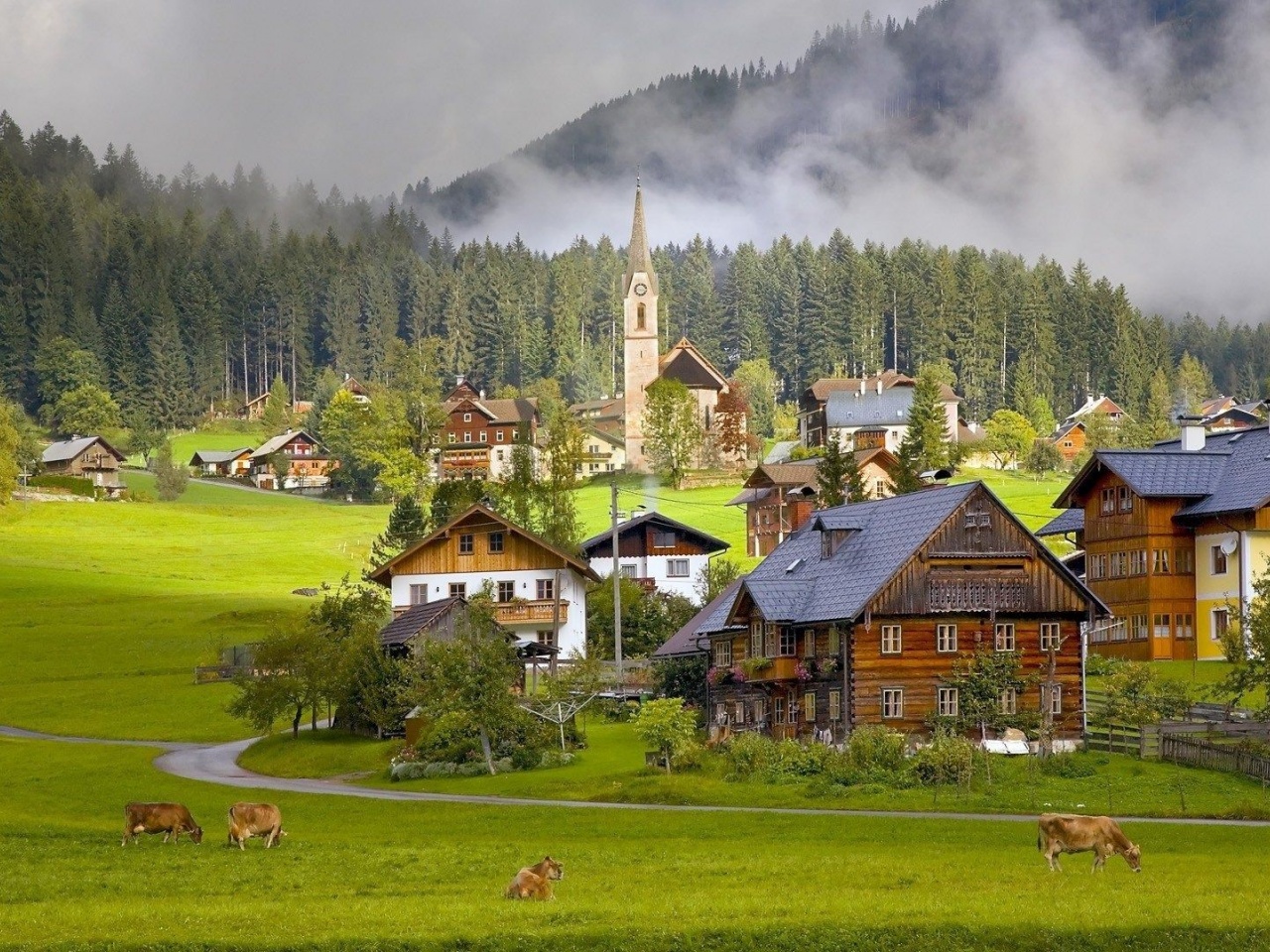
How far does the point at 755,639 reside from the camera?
61469 millimetres

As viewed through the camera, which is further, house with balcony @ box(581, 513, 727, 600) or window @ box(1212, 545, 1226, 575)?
house with balcony @ box(581, 513, 727, 600)

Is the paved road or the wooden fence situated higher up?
the wooden fence

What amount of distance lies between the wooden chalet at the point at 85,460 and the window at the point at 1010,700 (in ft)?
453

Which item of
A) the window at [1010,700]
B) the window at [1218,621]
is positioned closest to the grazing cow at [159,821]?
the window at [1010,700]

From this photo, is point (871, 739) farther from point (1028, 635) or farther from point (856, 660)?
point (1028, 635)

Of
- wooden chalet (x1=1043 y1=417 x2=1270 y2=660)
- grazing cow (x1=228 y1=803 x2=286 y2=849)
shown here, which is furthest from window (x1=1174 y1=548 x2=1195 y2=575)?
grazing cow (x1=228 y1=803 x2=286 y2=849)

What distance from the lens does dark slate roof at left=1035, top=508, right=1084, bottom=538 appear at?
8269 cm

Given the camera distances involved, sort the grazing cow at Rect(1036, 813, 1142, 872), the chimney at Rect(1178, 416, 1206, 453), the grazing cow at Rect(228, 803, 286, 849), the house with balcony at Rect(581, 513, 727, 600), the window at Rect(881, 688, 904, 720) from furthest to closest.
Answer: the house with balcony at Rect(581, 513, 727, 600), the chimney at Rect(1178, 416, 1206, 453), the window at Rect(881, 688, 904, 720), the grazing cow at Rect(228, 803, 286, 849), the grazing cow at Rect(1036, 813, 1142, 872)

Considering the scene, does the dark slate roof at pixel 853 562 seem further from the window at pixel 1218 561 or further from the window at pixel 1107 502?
the window at pixel 1218 561

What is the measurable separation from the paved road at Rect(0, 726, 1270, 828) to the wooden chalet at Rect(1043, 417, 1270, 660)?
1214 inches

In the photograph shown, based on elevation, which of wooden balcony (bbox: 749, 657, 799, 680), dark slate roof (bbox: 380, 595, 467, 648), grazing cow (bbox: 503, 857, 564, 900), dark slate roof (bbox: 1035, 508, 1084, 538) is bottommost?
grazing cow (bbox: 503, 857, 564, 900)

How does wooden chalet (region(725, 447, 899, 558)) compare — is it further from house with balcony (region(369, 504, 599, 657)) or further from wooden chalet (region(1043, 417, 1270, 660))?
wooden chalet (region(1043, 417, 1270, 660))

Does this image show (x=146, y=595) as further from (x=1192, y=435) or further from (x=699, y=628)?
(x=1192, y=435)

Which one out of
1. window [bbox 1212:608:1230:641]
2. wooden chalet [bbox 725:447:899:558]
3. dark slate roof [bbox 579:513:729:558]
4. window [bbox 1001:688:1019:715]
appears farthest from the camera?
wooden chalet [bbox 725:447:899:558]
